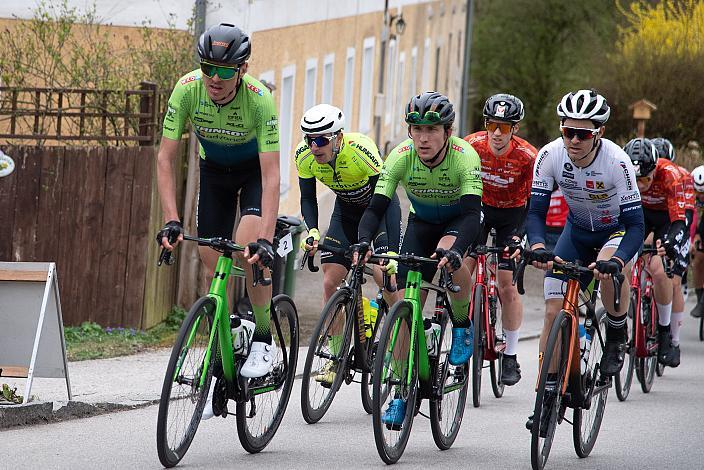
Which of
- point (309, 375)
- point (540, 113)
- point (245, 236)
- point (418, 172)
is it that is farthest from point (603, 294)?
point (540, 113)

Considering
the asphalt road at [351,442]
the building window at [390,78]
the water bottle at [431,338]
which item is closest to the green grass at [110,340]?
the asphalt road at [351,442]

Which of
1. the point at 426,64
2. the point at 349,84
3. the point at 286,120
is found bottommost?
the point at 286,120

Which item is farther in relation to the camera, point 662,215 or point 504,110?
point 662,215

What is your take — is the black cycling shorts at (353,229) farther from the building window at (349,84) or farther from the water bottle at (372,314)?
the building window at (349,84)

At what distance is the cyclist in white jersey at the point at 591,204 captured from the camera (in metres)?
7.97

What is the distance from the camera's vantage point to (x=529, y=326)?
16391 millimetres

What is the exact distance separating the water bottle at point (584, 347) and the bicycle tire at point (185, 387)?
2306 mm

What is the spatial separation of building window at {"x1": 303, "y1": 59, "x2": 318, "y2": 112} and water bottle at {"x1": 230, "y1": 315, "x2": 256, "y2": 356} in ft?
45.4

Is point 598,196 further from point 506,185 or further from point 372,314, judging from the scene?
point 506,185

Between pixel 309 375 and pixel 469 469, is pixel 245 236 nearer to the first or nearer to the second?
pixel 309 375

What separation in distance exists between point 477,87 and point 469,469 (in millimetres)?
43904

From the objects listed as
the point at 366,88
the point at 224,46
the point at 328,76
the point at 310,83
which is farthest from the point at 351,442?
the point at 366,88

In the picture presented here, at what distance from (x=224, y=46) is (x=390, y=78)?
24.6m

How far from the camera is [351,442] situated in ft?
26.9
